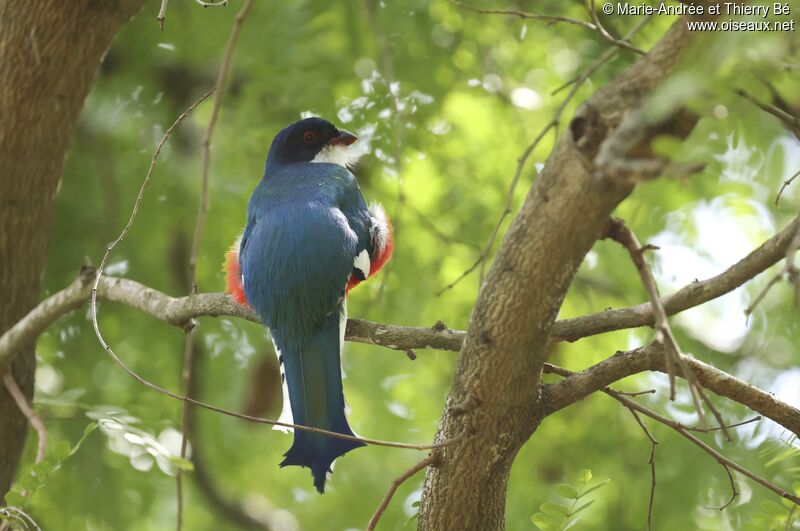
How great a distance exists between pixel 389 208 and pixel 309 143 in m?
1.28

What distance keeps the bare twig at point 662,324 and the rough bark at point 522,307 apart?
75mm

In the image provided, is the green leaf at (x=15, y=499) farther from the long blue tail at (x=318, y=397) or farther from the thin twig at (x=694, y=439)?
the thin twig at (x=694, y=439)

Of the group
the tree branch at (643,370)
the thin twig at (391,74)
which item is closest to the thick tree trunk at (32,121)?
the thin twig at (391,74)

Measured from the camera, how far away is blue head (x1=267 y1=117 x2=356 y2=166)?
194 inches

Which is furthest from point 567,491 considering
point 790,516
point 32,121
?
point 32,121

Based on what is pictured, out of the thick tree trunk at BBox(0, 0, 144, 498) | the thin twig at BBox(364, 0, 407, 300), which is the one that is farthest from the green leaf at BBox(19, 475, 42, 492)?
the thin twig at BBox(364, 0, 407, 300)

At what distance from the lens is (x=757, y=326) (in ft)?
17.7

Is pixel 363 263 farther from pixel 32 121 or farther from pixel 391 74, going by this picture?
pixel 32 121

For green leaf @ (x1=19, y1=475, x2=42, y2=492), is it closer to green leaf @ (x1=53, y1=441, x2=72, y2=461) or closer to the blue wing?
green leaf @ (x1=53, y1=441, x2=72, y2=461)

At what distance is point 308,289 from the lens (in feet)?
12.1

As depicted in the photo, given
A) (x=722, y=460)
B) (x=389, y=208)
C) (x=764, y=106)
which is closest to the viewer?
(x=764, y=106)

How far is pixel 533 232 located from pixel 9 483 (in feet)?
10.3

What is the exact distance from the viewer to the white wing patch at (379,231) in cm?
438

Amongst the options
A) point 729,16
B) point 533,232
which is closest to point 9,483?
point 533,232
